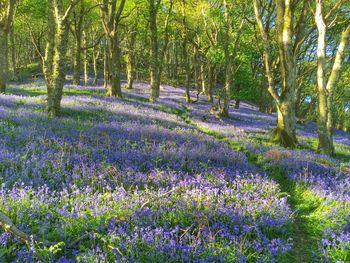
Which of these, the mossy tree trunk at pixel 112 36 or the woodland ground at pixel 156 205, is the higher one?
the mossy tree trunk at pixel 112 36

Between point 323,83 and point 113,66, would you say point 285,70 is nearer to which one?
point 323,83

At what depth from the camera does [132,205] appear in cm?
448

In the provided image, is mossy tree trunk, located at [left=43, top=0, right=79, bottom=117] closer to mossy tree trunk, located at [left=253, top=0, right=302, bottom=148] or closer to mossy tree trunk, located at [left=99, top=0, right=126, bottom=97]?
mossy tree trunk, located at [left=253, top=0, right=302, bottom=148]

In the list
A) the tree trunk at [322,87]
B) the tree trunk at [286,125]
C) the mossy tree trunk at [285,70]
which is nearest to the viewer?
the tree trunk at [322,87]

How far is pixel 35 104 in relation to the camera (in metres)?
13.4

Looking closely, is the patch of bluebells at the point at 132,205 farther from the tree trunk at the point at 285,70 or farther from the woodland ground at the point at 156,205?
the tree trunk at the point at 285,70

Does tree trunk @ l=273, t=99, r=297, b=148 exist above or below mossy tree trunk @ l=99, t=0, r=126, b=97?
below

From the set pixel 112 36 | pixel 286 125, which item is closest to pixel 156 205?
pixel 286 125

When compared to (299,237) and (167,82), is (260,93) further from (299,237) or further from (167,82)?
(299,237)

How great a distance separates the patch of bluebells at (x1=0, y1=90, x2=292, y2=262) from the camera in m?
3.66

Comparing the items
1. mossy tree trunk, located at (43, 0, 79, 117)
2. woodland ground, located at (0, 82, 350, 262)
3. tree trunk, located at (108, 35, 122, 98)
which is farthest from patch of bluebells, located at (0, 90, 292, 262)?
tree trunk, located at (108, 35, 122, 98)

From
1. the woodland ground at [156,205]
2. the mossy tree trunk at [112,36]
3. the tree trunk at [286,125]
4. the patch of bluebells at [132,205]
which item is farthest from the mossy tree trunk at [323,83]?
the mossy tree trunk at [112,36]

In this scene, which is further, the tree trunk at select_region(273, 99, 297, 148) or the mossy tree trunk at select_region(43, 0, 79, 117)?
the tree trunk at select_region(273, 99, 297, 148)

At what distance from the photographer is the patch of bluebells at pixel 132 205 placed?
3656 millimetres
